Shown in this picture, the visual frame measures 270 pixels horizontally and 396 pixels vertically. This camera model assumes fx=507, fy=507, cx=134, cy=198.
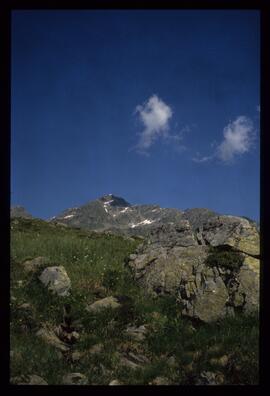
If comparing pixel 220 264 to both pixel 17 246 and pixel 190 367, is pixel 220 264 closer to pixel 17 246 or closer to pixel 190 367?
pixel 190 367

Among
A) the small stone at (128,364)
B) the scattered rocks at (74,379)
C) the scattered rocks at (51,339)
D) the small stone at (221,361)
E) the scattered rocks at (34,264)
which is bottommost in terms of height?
the scattered rocks at (74,379)

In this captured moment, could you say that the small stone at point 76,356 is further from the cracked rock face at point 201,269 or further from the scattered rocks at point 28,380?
the cracked rock face at point 201,269

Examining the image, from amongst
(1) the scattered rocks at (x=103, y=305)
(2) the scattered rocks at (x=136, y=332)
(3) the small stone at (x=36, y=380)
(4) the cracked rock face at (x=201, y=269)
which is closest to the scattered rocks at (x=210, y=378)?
(2) the scattered rocks at (x=136, y=332)

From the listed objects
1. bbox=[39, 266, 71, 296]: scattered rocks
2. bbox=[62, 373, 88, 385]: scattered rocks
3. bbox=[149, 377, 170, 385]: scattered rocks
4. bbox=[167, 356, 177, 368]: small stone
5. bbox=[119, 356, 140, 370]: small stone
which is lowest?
bbox=[149, 377, 170, 385]: scattered rocks

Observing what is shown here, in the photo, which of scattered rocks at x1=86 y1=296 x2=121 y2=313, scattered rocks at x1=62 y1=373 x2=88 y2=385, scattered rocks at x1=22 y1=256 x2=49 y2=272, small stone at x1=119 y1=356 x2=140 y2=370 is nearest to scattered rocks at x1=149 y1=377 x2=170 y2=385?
small stone at x1=119 y1=356 x2=140 y2=370

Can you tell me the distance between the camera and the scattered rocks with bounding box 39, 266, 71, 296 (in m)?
11.2

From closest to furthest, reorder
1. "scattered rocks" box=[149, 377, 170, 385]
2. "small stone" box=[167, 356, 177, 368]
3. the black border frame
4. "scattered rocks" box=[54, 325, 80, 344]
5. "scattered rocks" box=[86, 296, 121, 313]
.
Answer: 1. the black border frame
2. "scattered rocks" box=[149, 377, 170, 385]
3. "small stone" box=[167, 356, 177, 368]
4. "scattered rocks" box=[54, 325, 80, 344]
5. "scattered rocks" box=[86, 296, 121, 313]

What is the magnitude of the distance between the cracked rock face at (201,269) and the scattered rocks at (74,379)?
9.19ft

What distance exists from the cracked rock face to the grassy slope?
0.34 m

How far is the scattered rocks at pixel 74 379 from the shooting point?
779 centimetres

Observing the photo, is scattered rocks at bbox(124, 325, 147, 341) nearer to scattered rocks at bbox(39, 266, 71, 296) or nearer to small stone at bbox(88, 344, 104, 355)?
small stone at bbox(88, 344, 104, 355)
